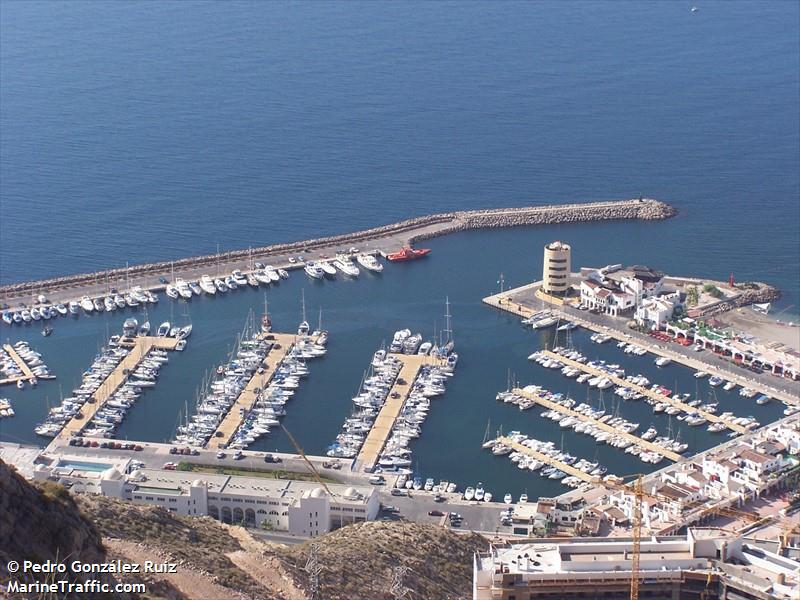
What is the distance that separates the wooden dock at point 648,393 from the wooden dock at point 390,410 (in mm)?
5091

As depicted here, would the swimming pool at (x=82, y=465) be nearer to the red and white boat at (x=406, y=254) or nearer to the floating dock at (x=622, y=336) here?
the floating dock at (x=622, y=336)

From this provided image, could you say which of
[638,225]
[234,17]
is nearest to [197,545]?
[638,225]

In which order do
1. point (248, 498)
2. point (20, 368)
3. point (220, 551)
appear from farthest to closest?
1. point (20, 368)
2. point (248, 498)
3. point (220, 551)

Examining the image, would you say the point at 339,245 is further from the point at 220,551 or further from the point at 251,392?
the point at 220,551

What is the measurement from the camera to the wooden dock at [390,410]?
1895 inches

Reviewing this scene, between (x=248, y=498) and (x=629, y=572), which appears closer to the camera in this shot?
(x=629, y=572)

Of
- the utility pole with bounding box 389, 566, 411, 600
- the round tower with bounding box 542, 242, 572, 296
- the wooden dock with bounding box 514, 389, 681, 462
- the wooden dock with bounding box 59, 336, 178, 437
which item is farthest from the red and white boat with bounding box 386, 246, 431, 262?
the utility pole with bounding box 389, 566, 411, 600

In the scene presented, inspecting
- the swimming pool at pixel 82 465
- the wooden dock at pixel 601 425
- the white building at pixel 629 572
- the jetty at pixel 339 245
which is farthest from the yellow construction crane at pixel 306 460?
the jetty at pixel 339 245

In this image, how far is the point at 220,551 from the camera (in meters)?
31.1

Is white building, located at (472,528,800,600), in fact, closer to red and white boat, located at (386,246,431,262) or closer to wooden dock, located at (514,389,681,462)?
wooden dock, located at (514,389,681,462)

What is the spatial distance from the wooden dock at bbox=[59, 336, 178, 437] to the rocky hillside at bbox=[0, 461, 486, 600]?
16585 mm

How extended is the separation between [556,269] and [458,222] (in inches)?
440

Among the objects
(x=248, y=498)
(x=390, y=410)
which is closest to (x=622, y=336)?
(x=390, y=410)

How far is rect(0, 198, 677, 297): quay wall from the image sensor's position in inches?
2675
